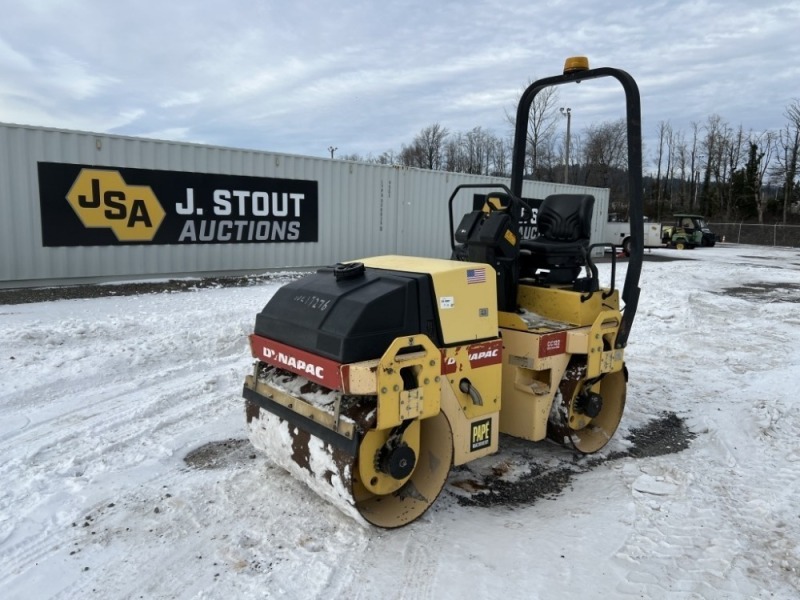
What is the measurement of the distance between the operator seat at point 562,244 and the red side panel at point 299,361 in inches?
83.2

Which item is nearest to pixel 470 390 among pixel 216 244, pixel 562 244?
pixel 562 244

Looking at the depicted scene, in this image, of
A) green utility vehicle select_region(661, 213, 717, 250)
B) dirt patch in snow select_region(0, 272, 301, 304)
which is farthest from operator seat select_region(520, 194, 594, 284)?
green utility vehicle select_region(661, 213, 717, 250)

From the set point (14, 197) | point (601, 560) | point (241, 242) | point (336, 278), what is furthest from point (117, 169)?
point (601, 560)

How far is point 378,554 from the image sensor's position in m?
3.06

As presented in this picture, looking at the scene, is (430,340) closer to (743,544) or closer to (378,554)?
(378,554)

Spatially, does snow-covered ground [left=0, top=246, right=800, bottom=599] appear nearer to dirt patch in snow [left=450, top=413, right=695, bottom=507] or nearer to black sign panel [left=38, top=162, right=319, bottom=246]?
dirt patch in snow [left=450, top=413, right=695, bottom=507]

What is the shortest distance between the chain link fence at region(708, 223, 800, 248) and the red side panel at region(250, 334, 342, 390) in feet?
146

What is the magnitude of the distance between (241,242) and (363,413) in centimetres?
1015

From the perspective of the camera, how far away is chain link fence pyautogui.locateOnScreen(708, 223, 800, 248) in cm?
4012

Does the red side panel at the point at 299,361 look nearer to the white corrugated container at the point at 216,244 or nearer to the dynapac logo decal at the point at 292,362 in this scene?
the dynapac logo decal at the point at 292,362

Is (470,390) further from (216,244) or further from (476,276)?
(216,244)

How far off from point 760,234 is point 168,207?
140ft

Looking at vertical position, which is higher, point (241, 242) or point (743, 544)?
point (241, 242)

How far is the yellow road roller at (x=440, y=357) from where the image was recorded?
10.2 ft
